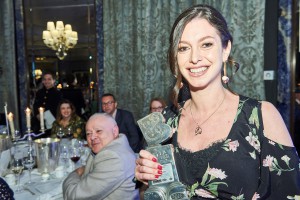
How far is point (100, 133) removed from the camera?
89.7 inches

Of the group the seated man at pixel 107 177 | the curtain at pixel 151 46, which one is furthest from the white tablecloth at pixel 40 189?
the curtain at pixel 151 46

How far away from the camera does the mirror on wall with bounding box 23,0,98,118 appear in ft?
18.0

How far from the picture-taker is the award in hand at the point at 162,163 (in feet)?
3.02

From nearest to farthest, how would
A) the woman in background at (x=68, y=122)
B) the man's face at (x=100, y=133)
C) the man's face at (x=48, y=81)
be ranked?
1. the man's face at (x=100, y=133)
2. the woman in background at (x=68, y=122)
3. the man's face at (x=48, y=81)

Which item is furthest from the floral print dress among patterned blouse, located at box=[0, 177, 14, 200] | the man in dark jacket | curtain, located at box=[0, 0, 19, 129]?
curtain, located at box=[0, 0, 19, 129]

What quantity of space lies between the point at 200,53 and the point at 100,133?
139 centimetres

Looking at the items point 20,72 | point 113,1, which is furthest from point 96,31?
point 20,72

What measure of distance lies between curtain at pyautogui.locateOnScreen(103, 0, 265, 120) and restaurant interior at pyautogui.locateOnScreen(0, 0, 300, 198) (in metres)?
0.01

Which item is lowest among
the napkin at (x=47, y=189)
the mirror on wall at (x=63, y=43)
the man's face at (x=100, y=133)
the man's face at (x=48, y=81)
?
the napkin at (x=47, y=189)

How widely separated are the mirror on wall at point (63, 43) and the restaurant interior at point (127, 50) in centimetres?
2

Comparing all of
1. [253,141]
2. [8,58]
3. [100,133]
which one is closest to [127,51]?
[8,58]

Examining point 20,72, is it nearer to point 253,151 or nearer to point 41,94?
point 41,94

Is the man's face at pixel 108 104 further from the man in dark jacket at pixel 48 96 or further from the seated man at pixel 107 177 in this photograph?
the seated man at pixel 107 177

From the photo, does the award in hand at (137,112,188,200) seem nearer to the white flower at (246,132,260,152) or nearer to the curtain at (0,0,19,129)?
the white flower at (246,132,260,152)
